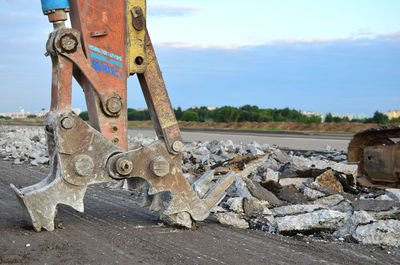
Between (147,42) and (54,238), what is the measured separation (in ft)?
6.32

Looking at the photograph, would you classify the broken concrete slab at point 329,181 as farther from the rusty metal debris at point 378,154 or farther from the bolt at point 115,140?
the bolt at point 115,140

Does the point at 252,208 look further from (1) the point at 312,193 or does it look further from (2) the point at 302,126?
(2) the point at 302,126

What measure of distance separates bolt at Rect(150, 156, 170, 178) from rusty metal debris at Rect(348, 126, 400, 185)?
428 centimetres

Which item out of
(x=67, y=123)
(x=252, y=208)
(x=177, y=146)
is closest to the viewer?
(x=67, y=123)

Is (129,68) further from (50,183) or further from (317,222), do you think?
(317,222)

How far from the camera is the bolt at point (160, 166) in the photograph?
440cm

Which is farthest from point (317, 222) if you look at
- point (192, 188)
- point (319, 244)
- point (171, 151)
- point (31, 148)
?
point (31, 148)

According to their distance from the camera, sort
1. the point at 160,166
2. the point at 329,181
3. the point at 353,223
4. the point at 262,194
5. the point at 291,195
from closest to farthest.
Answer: the point at 160,166
the point at 353,223
the point at 262,194
the point at 291,195
the point at 329,181

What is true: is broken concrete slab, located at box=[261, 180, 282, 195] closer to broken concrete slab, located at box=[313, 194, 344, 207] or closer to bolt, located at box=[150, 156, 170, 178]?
broken concrete slab, located at box=[313, 194, 344, 207]

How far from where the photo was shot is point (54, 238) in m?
4.14

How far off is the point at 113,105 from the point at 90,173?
633mm

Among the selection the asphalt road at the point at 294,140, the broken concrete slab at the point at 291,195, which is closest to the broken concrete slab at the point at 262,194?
the broken concrete slab at the point at 291,195

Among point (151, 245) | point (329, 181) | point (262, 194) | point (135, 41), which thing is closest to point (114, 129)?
point (135, 41)

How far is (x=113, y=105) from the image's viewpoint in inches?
171
